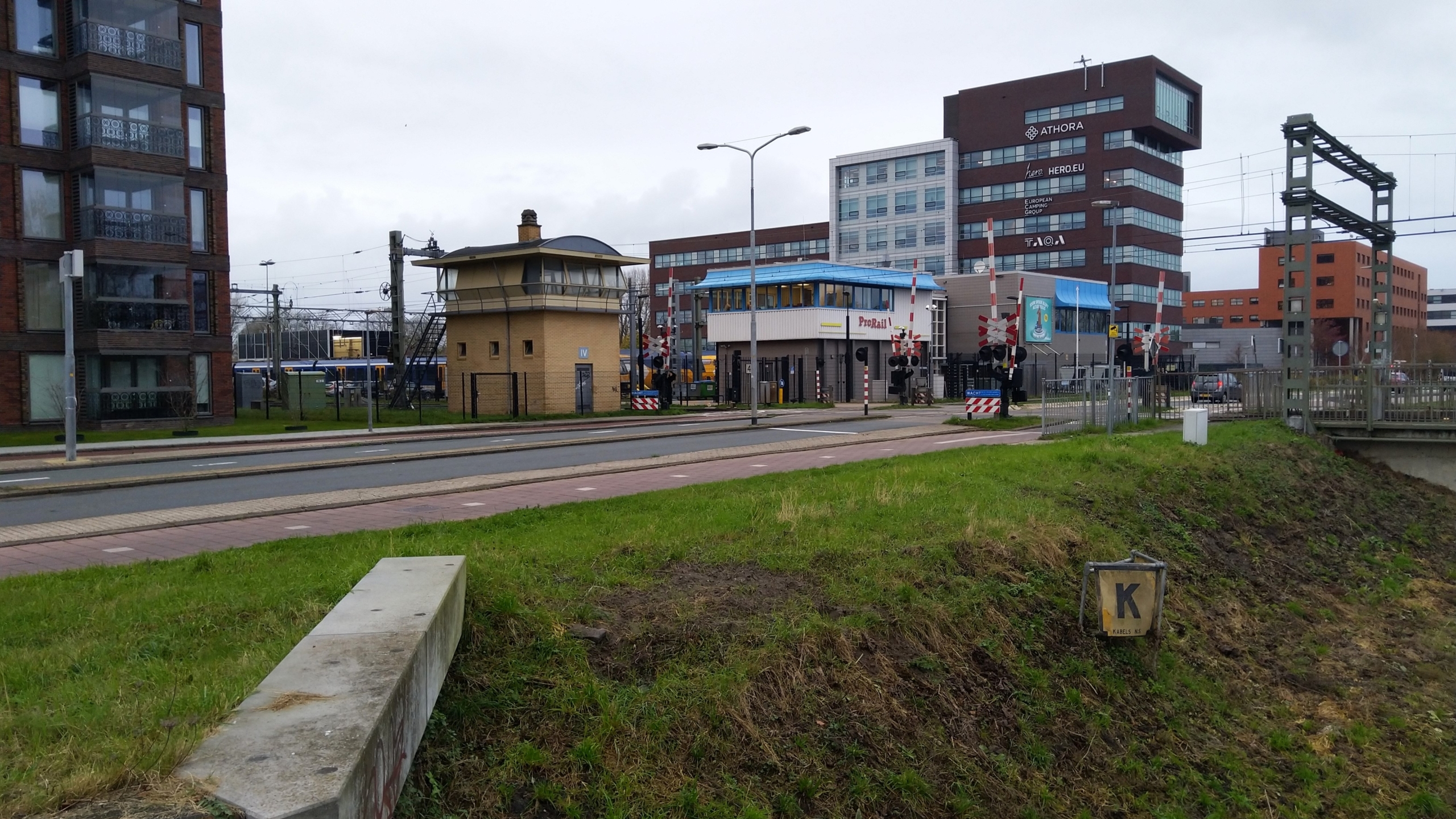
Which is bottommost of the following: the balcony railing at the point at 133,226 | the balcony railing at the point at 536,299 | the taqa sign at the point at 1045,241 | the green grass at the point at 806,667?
the green grass at the point at 806,667

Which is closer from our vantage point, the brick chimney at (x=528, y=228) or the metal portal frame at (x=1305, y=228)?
the metal portal frame at (x=1305, y=228)

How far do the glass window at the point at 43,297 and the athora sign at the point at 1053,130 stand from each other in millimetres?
71458

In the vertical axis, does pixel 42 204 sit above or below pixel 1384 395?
above

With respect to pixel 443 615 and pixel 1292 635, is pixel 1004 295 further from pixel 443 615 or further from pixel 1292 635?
pixel 443 615

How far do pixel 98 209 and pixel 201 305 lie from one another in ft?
16.2

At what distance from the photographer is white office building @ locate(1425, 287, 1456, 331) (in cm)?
13150

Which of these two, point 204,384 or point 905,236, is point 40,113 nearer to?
point 204,384

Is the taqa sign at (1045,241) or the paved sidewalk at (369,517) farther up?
the taqa sign at (1045,241)

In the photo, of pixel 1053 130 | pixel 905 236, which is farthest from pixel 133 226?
pixel 1053 130

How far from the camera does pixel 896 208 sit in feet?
295

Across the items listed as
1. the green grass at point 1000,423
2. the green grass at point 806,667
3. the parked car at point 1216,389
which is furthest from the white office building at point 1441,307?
the green grass at point 806,667

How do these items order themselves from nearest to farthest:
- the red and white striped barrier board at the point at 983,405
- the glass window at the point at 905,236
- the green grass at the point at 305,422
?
1. the green grass at the point at 305,422
2. the red and white striped barrier board at the point at 983,405
3. the glass window at the point at 905,236

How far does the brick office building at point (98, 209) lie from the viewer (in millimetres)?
32812

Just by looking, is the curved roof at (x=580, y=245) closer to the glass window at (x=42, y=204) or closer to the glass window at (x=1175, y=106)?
the glass window at (x=42, y=204)
